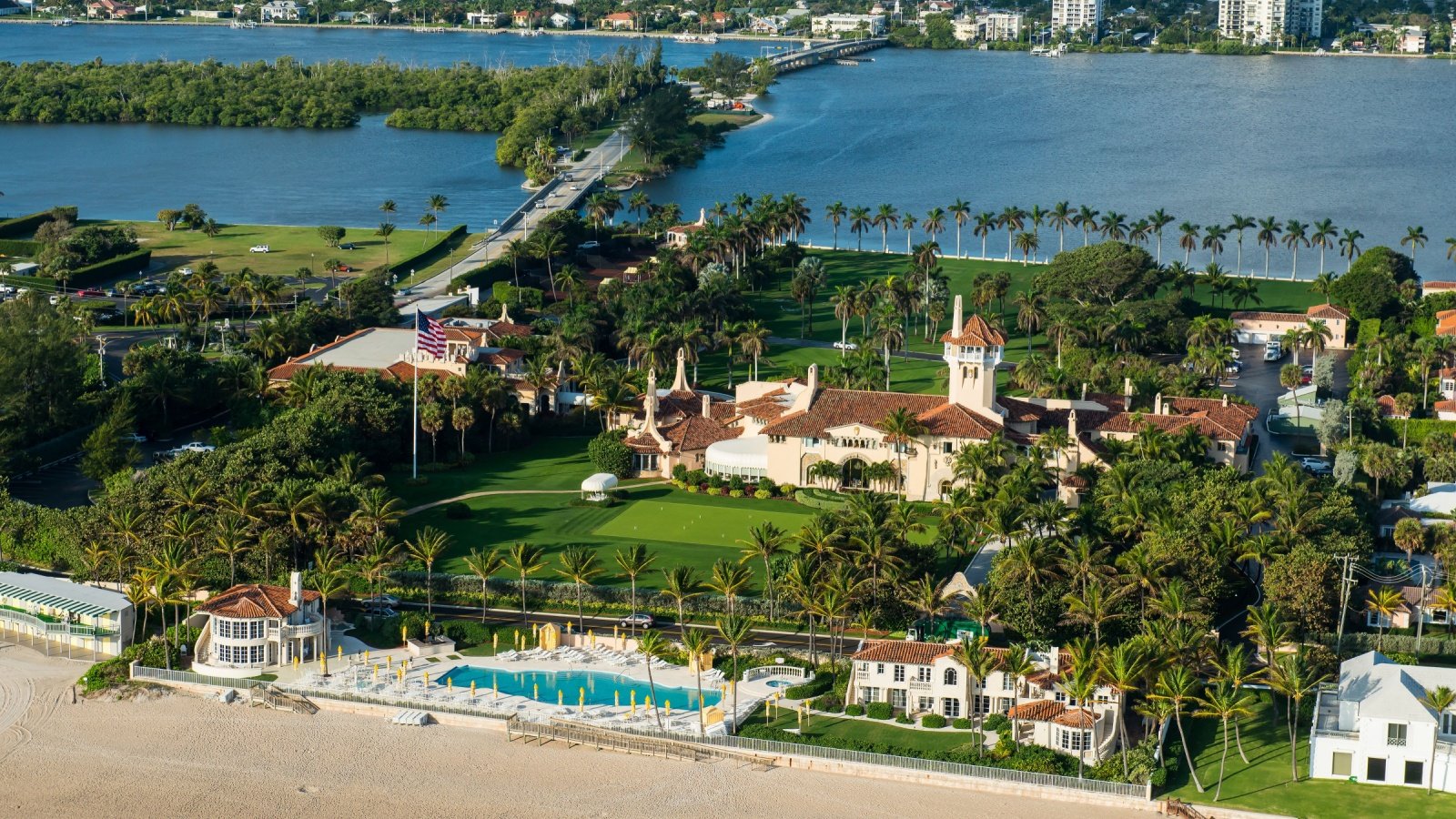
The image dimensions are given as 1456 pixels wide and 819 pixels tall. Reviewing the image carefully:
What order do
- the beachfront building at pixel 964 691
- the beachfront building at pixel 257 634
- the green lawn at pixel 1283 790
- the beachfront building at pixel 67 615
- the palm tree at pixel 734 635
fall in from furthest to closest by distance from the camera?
the beachfront building at pixel 67 615
the beachfront building at pixel 257 634
the palm tree at pixel 734 635
the beachfront building at pixel 964 691
the green lawn at pixel 1283 790

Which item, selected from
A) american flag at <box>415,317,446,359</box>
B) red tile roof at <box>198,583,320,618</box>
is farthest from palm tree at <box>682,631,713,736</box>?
american flag at <box>415,317,446,359</box>

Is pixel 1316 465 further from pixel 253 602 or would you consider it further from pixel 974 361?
pixel 253 602

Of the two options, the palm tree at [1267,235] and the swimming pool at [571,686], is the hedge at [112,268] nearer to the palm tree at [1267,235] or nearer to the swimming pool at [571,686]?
the swimming pool at [571,686]

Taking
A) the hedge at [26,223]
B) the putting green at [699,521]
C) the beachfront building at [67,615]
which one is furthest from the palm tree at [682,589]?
the hedge at [26,223]

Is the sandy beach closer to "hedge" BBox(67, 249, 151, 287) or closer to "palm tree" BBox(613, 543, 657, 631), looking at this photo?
"palm tree" BBox(613, 543, 657, 631)

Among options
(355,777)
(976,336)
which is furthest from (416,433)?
(355,777)

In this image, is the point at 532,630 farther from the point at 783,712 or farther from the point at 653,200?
the point at 653,200

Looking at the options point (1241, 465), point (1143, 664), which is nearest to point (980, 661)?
point (1143, 664)
